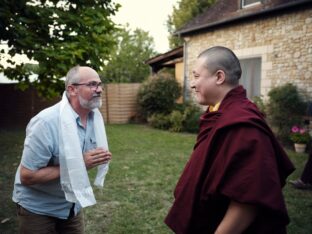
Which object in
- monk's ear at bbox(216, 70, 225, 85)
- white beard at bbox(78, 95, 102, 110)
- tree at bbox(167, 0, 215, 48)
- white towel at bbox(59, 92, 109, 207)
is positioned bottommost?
white towel at bbox(59, 92, 109, 207)

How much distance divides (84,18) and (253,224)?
4894mm

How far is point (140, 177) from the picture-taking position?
679cm

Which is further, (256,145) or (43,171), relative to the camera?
(43,171)

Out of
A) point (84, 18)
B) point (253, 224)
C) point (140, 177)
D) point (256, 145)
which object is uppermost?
point (84, 18)

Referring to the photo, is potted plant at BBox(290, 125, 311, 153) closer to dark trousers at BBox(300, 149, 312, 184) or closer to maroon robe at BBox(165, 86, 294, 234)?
dark trousers at BBox(300, 149, 312, 184)

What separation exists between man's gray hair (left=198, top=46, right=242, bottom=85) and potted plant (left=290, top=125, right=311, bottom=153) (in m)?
8.51

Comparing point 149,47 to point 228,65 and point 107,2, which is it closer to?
point 107,2

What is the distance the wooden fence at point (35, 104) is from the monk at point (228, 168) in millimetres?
12867

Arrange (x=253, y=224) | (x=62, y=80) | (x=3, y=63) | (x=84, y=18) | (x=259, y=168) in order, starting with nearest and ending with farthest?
(x=259, y=168), (x=253, y=224), (x=84, y=18), (x=62, y=80), (x=3, y=63)

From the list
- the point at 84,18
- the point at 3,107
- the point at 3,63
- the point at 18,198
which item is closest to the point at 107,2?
the point at 84,18

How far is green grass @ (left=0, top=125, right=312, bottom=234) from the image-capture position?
14.9 ft

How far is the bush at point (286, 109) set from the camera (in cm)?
1023

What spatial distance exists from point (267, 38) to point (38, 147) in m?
10.7

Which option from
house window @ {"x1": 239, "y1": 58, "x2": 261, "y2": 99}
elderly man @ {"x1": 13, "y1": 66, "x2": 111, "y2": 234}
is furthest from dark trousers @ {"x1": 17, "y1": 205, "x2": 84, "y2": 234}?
house window @ {"x1": 239, "y1": 58, "x2": 261, "y2": 99}
